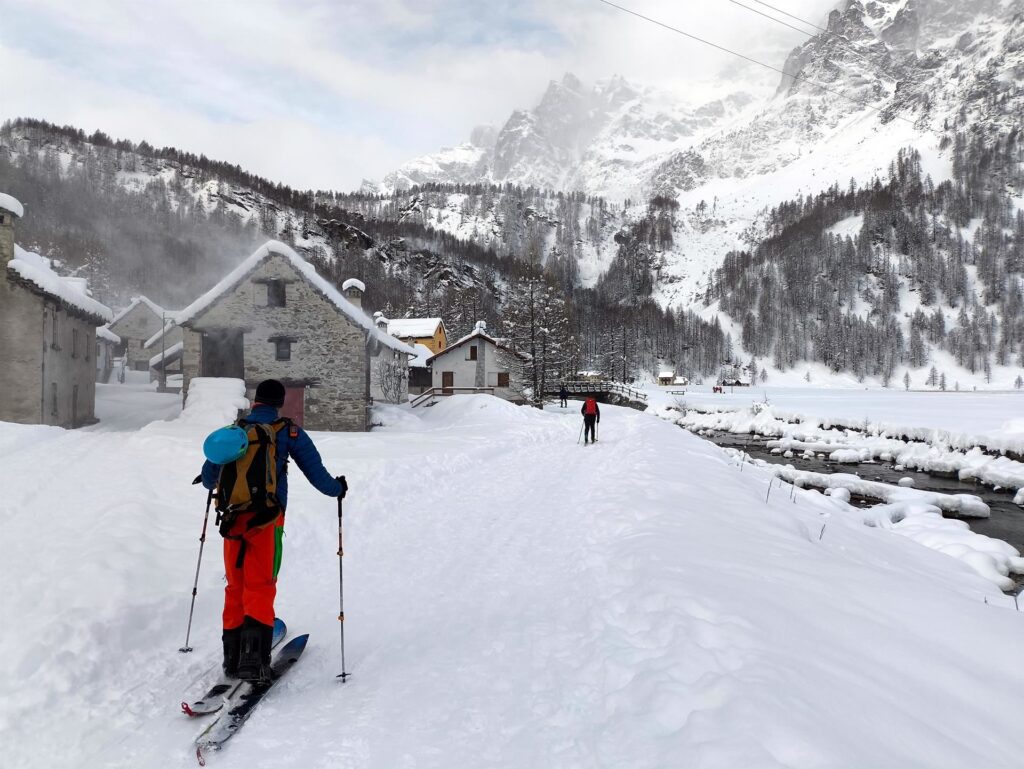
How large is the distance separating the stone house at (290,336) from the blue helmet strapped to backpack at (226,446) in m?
19.7

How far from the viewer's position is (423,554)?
722 cm

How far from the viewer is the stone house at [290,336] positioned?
71.5 feet

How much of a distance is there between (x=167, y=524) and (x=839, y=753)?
871 centimetres

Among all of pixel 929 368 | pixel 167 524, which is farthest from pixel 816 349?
pixel 167 524

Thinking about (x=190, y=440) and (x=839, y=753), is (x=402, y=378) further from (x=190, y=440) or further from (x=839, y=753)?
(x=839, y=753)

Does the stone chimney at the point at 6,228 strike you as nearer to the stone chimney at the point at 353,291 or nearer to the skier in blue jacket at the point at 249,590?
the stone chimney at the point at 353,291

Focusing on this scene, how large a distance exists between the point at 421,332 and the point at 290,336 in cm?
4119

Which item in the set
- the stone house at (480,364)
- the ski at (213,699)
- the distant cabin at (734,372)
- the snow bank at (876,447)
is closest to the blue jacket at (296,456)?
the ski at (213,699)

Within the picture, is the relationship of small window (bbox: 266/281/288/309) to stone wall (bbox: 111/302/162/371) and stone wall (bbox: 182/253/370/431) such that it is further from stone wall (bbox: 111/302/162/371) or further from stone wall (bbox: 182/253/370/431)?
stone wall (bbox: 111/302/162/371)

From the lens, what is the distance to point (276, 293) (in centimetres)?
2236

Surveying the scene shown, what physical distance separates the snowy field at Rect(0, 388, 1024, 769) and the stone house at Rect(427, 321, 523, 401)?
123 ft

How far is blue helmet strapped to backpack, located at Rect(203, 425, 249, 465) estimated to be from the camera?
12.2 feet

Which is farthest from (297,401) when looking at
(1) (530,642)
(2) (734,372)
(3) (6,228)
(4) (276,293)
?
A: (2) (734,372)

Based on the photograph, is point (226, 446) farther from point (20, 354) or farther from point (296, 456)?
point (20, 354)
